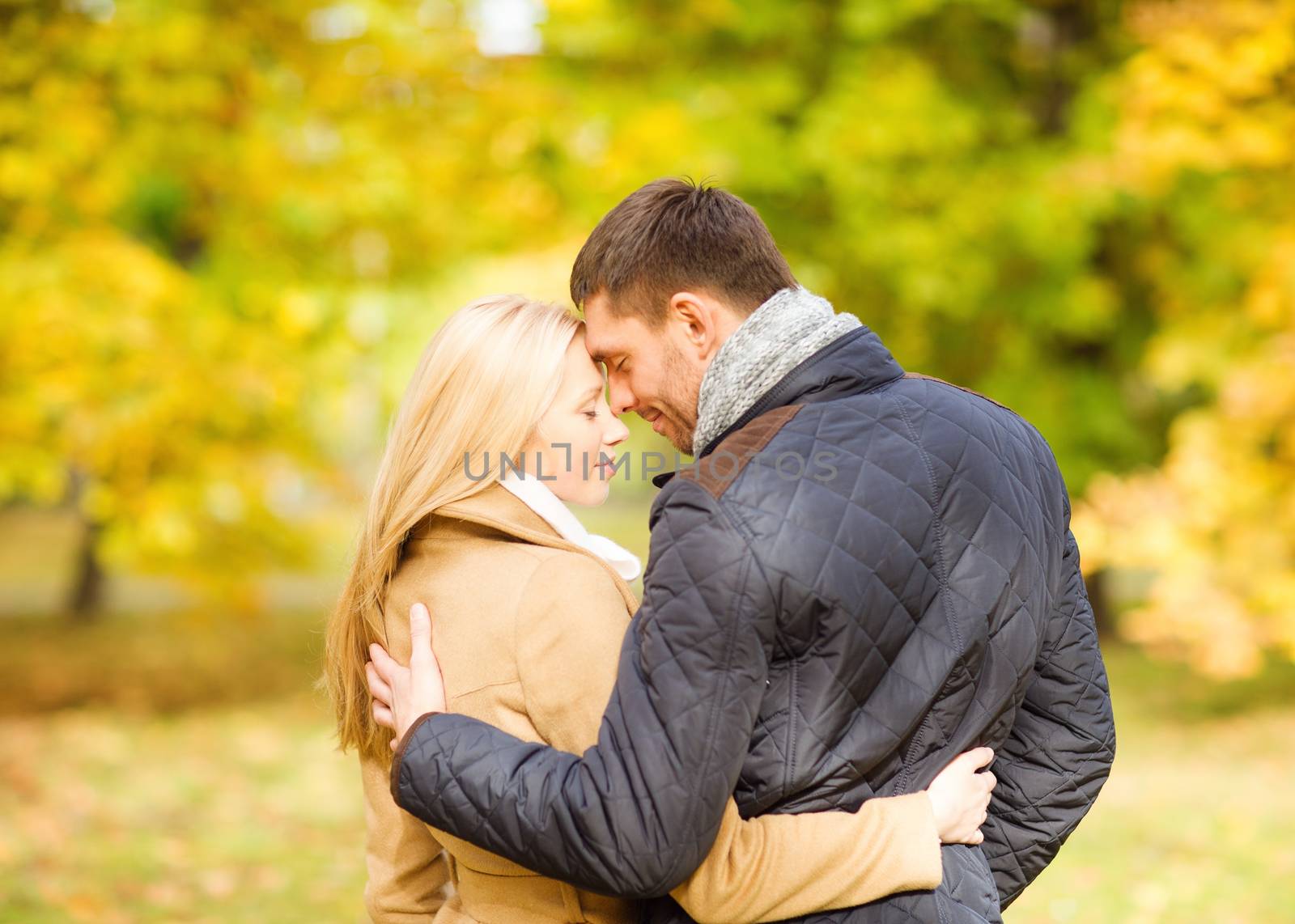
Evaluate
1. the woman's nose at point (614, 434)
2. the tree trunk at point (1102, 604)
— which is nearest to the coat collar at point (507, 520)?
the woman's nose at point (614, 434)

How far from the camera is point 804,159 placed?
978cm

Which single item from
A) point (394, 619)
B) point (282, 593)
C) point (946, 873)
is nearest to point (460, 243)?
point (394, 619)

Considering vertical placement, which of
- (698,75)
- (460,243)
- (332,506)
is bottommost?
(332,506)

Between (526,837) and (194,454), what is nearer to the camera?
(526,837)

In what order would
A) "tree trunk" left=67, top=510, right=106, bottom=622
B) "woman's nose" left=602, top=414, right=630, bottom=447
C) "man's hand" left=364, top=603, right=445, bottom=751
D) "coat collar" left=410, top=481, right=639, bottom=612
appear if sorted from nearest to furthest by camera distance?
"man's hand" left=364, top=603, right=445, bottom=751
"coat collar" left=410, top=481, right=639, bottom=612
"woman's nose" left=602, top=414, right=630, bottom=447
"tree trunk" left=67, top=510, right=106, bottom=622

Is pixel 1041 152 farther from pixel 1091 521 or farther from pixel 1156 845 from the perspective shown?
pixel 1156 845

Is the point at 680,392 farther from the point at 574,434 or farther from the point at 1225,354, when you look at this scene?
the point at 1225,354

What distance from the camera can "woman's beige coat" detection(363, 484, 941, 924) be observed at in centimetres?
176

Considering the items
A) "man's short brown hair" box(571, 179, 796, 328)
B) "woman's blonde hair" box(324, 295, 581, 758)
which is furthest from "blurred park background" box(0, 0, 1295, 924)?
"man's short brown hair" box(571, 179, 796, 328)

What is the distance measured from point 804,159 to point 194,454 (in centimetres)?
523

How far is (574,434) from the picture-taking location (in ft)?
7.41

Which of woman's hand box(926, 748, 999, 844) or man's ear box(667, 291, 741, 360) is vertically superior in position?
man's ear box(667, 291, 741, 360)

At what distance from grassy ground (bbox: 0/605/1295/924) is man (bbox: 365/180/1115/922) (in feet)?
14.5

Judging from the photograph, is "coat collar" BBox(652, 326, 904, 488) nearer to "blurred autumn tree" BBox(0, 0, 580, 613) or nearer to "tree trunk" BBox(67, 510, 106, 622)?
"blurred autumn tree" BBox(0, 0, 580, 613)
